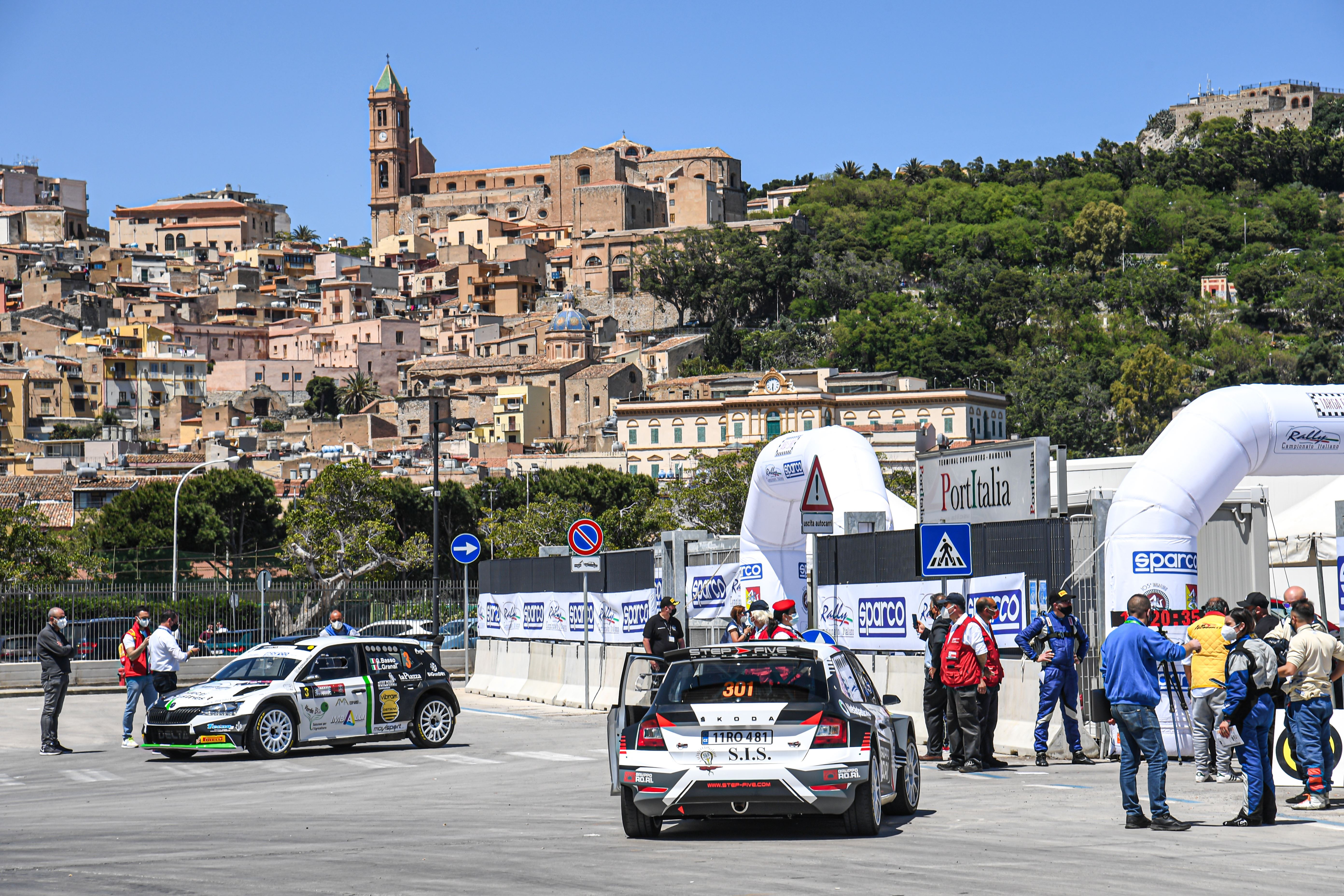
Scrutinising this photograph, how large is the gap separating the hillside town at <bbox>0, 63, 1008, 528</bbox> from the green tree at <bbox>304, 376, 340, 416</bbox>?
0.80ft

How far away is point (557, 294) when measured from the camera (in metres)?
186

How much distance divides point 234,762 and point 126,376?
158230 mm

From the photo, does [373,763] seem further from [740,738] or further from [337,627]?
[740,738]

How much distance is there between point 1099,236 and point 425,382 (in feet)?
227

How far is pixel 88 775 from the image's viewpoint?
723 inches

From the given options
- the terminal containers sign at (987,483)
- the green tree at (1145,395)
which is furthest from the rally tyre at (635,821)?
the green tree at (1145,395)

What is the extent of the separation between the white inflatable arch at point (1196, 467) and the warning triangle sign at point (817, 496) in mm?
3547

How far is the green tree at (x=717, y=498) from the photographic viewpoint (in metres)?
83.5

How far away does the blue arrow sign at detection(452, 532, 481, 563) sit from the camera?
3127 cm

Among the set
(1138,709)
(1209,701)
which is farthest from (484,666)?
(1138,709)

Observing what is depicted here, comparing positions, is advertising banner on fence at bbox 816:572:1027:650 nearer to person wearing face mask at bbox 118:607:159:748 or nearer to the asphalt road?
the asphalt road

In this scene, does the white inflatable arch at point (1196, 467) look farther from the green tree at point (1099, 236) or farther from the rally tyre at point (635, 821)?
the green tree at point (1099, 236)

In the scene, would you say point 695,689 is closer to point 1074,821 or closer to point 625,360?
point 1074,821

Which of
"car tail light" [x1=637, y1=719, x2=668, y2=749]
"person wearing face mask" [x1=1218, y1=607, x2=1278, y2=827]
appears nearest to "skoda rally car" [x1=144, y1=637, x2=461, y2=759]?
"car tail light" [x1=637, y1=719, x2=668, y2=749]
